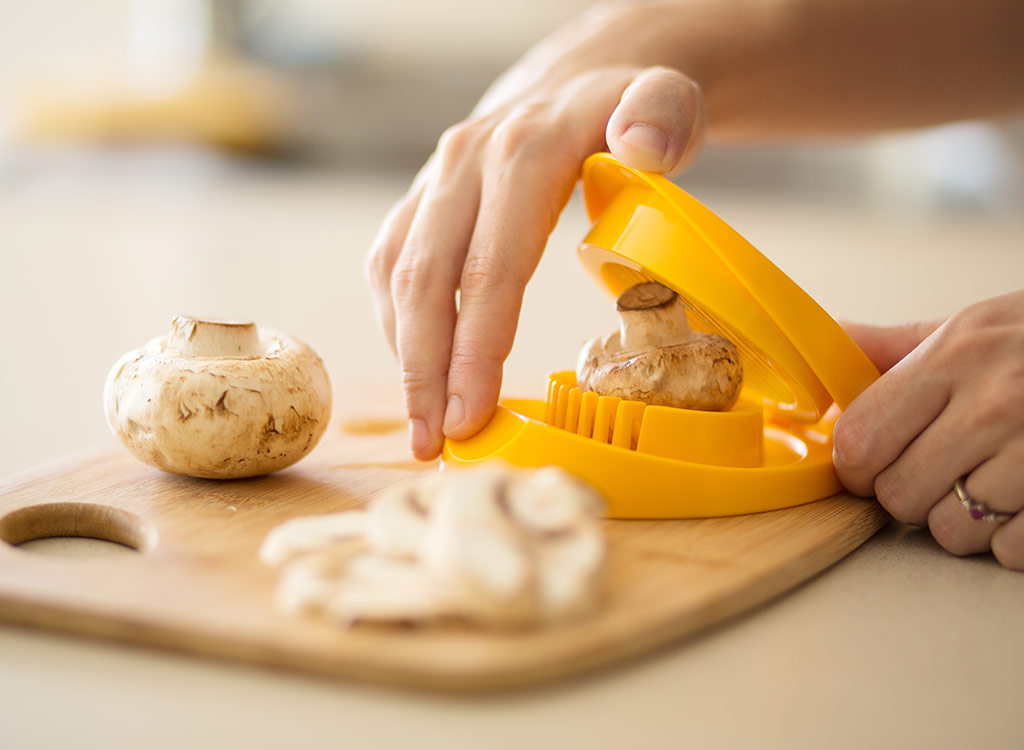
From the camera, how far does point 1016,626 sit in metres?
0.78

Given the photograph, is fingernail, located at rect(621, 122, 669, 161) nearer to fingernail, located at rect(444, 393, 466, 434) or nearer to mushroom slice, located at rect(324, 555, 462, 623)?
fingernail, located at rect(444, 393, 466, 434)

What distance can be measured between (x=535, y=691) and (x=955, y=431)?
1.58 feet

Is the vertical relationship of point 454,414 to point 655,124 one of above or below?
below

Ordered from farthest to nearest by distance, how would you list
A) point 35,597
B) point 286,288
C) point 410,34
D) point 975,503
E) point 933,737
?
1. point 410,34
2. point 286,288
3. point 975,503
4. point 35,597
5. point 933,737

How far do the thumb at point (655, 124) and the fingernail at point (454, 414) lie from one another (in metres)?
0.31

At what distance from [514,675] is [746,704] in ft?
0.50

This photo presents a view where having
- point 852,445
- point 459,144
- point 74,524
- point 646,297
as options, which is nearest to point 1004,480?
point 852,445

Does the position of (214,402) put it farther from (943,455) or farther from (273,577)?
(943,455)

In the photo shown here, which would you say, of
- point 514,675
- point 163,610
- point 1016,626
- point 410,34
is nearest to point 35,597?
point 163,610

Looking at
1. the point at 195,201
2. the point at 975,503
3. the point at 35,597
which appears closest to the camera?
the point at 35,597

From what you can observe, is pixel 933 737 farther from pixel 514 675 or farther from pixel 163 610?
pixel 163 610

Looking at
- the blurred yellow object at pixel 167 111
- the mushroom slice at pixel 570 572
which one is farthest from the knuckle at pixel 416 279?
the blurred yellow object at pixel 167 111

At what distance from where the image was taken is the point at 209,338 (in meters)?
1.04

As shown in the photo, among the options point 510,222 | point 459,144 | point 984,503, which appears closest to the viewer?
point 984,503
